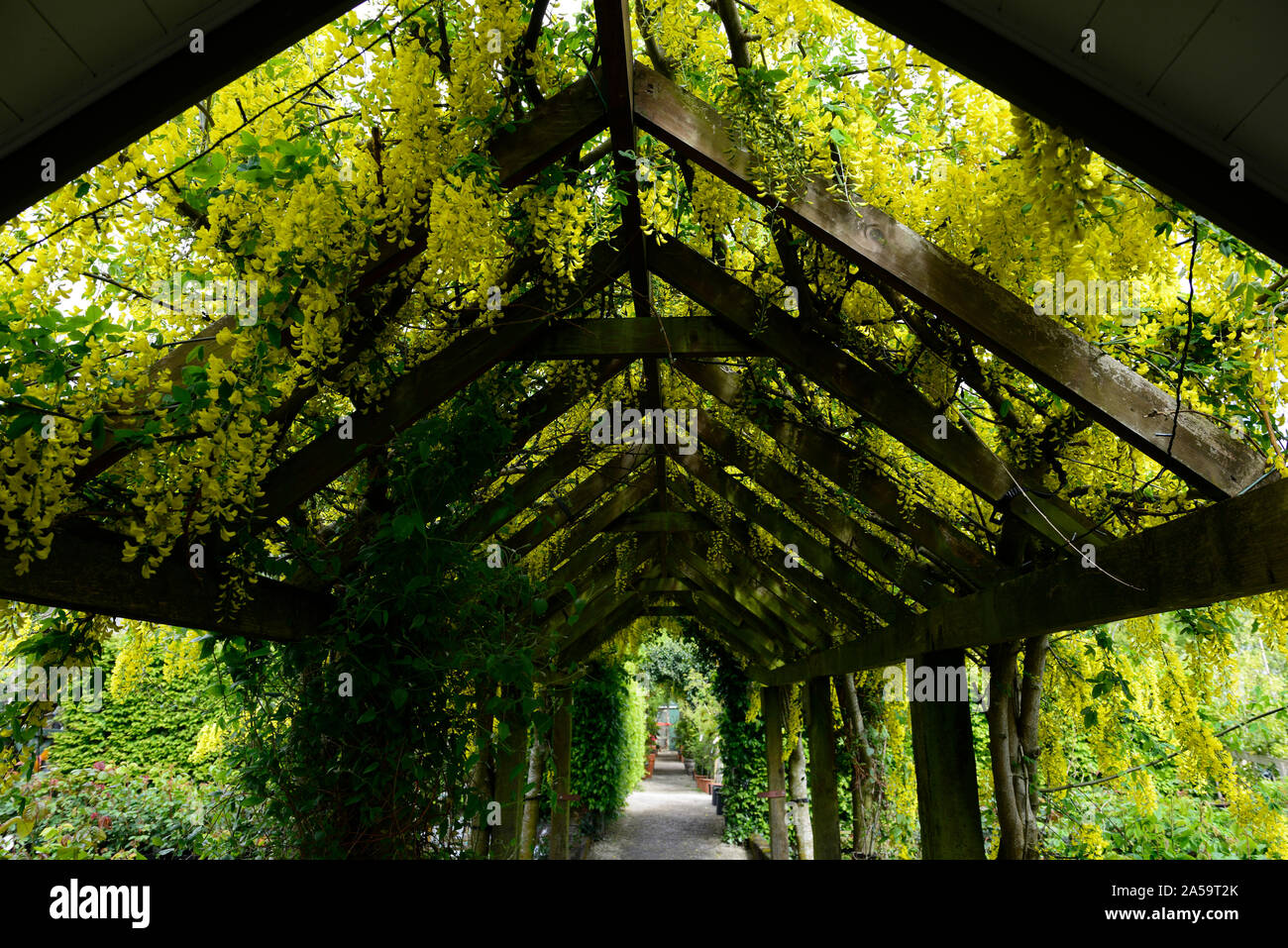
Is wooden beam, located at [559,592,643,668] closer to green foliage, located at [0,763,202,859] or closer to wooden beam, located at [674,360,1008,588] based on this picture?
green foliage, located at [0,763,202,859]

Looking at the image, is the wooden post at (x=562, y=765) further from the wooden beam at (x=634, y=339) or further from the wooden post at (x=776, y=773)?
the wooden beam at (x=634, y=339)

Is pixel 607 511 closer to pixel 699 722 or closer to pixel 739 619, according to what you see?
pixel 739 619

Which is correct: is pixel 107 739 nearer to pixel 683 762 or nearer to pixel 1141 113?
pixel 1141 113

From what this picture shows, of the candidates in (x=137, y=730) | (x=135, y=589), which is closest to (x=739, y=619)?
(x=137, y=730)

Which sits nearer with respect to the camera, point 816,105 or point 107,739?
point 816,105

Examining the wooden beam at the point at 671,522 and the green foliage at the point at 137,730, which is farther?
the green foliage at the point at 137,730

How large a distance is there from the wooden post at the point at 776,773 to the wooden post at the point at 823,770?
8.36 ft

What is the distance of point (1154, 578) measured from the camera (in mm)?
1819

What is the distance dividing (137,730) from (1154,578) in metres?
10.2

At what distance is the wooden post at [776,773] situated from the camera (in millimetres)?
9430

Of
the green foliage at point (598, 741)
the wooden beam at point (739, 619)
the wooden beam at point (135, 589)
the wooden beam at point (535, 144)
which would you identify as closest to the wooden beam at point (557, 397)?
the wooden beam at point (135, 589)
